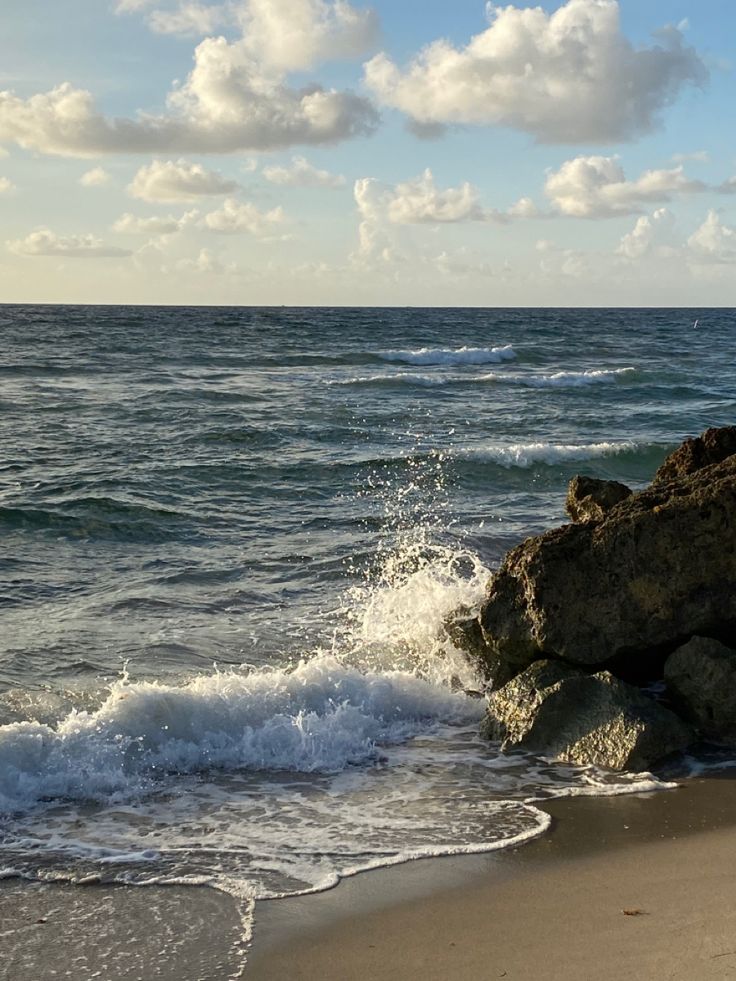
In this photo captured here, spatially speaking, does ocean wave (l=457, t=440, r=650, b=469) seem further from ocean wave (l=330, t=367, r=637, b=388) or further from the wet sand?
the wet sand

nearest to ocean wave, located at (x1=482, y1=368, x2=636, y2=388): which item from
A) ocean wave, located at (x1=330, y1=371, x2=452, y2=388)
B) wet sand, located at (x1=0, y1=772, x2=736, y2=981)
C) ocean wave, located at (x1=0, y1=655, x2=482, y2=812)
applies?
ocean wave, located at (x1=330, y1=371, x2=452, y2=388)

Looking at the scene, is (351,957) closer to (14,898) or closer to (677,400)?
(14,898)

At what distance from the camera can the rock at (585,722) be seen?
6195mm

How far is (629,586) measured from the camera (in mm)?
6820

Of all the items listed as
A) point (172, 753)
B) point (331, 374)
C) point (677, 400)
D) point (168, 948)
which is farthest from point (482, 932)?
point (331, 374)

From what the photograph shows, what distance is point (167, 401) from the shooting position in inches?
952

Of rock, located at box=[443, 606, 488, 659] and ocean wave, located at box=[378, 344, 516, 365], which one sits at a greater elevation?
ocean wave, located at box=[378, 344, 516, 365]

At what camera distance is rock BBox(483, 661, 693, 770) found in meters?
6.20

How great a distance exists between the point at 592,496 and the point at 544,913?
14.6 feet

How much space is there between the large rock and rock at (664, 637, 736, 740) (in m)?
0.28

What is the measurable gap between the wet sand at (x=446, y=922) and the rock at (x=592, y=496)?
3.41m

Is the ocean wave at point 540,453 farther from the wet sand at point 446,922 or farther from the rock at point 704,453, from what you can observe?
the wet sand at point 446,922

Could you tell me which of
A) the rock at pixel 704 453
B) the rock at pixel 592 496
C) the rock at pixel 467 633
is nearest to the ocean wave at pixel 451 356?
the rock at pixel 592 496

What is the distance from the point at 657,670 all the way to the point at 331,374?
86.3 feet
